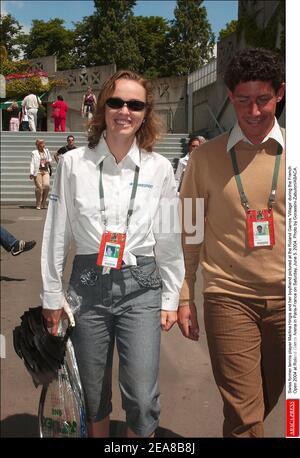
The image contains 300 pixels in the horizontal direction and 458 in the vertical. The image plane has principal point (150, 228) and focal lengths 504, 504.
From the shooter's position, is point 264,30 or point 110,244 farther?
point 264,30

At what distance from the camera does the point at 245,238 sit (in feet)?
4.56

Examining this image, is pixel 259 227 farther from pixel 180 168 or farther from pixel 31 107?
pixel 31 107

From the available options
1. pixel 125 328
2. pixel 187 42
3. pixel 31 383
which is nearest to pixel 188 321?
pixel 125 328

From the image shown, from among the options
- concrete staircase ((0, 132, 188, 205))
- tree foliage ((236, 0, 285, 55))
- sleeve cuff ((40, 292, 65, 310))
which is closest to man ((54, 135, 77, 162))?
concrete staircase ((0, 132, 188, 205))

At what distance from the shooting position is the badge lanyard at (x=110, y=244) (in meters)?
1.28

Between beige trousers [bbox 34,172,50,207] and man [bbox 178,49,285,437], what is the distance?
405 millimetres

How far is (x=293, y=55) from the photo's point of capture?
1413 mm

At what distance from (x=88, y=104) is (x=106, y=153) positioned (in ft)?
0.67

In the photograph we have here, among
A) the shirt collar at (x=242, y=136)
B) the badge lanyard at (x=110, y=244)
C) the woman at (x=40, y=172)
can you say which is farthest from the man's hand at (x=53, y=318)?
the shirt collar at (x=242, y=136)

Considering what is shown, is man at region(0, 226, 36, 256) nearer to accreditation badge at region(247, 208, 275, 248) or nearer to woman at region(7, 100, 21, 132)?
woman at region(7, 100, 21, 132)

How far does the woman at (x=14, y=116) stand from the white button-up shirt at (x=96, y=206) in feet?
0.70

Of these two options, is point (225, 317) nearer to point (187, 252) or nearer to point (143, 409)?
point (187, 252)

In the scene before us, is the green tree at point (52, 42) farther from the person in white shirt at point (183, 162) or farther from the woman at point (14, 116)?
the person in white shirt at point (183, 162)
